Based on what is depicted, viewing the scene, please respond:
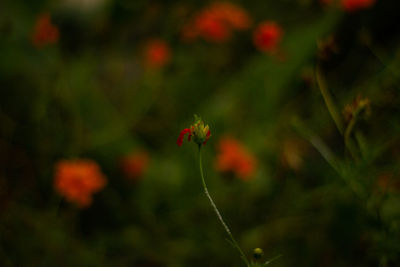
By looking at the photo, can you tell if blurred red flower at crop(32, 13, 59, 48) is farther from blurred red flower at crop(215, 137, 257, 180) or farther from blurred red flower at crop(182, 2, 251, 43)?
blurred red flower at crop(215, 137, 257, 180)

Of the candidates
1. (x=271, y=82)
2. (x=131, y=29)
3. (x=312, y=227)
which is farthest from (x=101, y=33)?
(x=312, y=227)

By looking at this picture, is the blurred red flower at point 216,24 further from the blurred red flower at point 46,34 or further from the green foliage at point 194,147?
the blurred red flower at point 46,34

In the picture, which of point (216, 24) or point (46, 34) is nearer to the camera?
point (46, 34)

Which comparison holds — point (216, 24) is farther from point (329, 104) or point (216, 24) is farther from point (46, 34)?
point (329, 104)

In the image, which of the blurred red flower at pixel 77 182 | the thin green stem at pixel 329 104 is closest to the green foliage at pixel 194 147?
the thin green stem at pixel 329 104

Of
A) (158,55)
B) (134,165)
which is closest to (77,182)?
(134,165)

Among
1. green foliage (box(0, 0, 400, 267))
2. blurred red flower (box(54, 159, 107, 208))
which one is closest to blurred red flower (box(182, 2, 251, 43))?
green foliage (box(0, 0, 400, 267))

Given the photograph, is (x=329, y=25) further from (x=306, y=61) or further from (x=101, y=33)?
(x=101, y=33)

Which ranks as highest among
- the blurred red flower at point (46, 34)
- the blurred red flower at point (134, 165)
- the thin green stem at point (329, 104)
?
the blurred red flower at point (46, 34)

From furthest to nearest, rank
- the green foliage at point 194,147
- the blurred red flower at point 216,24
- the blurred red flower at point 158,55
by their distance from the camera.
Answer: the blurred red flower at point 158,55, the blurred red flower at point 216,24, the green foliage at point 194,147
